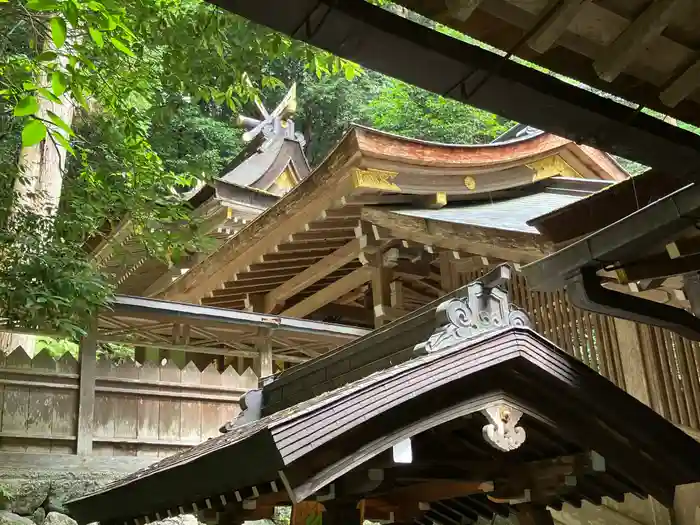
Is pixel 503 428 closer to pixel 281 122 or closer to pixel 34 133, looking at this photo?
pixel 34 133

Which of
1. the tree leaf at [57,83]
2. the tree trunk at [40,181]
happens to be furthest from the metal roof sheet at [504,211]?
the tree trunk at [40,181]

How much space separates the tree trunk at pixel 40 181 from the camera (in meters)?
8.50

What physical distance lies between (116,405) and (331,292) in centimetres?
342

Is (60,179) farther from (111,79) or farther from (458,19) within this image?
(458,19)

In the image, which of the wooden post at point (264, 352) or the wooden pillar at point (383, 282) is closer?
the wooden pillar at point (383, 282)

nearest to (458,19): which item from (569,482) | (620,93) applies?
(620,93)

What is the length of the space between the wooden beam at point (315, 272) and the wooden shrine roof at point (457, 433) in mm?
4641

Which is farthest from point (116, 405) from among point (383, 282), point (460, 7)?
point (460, 7)

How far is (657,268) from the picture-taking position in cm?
396

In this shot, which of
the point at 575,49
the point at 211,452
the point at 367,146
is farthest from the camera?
the point at 367,146

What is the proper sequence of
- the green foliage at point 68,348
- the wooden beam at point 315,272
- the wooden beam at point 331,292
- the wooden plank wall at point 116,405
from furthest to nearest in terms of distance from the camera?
1. the green foliage at point 68,348
2. the wooden beam at point 331,292
3. the wooden beam at point 315,272
4. the wooden plank wall at point 116,405

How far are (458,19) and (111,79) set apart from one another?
6.15 m

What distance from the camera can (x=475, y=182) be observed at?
8.45m

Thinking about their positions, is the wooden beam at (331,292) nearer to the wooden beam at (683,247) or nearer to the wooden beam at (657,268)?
the wooden beam at (657,268)
